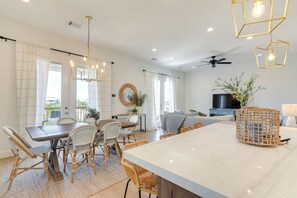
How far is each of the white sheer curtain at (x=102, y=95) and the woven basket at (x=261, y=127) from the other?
4.07 metres

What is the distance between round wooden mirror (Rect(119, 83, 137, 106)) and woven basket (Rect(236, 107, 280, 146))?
454 centimetres

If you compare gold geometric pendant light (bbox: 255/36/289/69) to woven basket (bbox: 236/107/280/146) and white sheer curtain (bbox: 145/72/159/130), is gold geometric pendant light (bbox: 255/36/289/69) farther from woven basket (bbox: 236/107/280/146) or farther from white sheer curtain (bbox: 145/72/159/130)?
white sheer curtain (bbox: 145/72/159/130)

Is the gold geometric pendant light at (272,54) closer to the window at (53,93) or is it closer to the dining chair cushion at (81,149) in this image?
the dining chair cushion at (81,149)

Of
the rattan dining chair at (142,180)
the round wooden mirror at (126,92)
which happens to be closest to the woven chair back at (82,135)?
the rattan dining chair at (142,180)

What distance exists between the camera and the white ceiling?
2.71 m

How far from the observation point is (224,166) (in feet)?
2.70

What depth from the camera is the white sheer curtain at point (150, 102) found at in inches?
247

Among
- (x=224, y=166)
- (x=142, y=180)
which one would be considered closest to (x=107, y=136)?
(x=142, y=180)

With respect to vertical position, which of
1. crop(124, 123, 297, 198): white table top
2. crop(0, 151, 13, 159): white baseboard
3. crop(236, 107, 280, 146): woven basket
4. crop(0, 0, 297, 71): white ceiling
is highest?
crop(0, 0, 297, 71): white ceiling

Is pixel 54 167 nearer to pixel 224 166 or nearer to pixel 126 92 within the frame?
pixel 224 166

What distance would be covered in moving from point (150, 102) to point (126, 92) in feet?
4.08

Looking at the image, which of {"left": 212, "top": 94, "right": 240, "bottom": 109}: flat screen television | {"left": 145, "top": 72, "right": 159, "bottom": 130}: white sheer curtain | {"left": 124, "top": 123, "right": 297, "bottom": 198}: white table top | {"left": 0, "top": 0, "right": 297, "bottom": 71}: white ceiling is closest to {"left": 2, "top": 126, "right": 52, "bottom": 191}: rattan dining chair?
{"left": 124, "top": 123, "right": 297, "bottom": 198}: white table top

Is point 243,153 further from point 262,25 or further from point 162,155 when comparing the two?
point 262,25

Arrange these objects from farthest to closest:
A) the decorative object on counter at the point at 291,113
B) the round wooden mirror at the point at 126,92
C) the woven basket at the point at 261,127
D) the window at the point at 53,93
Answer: the round wooden mirror at the point at 126,92
the window at the point at 53,93
the decorative object on counter at the point at 291,113
the woven basket at the point at 261,127
